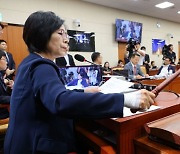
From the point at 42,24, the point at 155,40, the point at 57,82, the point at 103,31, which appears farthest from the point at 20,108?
the point at 155,40

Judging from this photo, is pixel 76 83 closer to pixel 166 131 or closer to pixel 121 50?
pixel 166 131

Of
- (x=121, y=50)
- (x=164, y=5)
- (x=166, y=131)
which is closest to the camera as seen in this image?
(x=166, y=131)

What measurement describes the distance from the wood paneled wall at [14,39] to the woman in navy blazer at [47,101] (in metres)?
3.98

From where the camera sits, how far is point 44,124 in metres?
0.68

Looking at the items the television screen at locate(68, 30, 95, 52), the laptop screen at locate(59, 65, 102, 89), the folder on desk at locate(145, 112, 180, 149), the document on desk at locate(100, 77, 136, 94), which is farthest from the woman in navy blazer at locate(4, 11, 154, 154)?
the television screen at locate(68, 30, 95, 52)

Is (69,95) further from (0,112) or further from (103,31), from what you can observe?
(103,31)

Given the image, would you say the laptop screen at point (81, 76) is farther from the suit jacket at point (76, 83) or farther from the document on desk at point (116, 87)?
the document on desk at point (116, 87)

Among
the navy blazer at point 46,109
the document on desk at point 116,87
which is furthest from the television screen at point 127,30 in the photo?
the navy blazer at point 46,109

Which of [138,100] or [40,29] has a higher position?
[40,29]

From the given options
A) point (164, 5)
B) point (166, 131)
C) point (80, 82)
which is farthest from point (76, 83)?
point (164, 5)

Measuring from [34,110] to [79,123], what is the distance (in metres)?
0.48

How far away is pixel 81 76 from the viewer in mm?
1775

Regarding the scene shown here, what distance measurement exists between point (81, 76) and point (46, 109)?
1.11 metres

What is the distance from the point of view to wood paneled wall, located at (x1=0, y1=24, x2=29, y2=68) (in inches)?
177
